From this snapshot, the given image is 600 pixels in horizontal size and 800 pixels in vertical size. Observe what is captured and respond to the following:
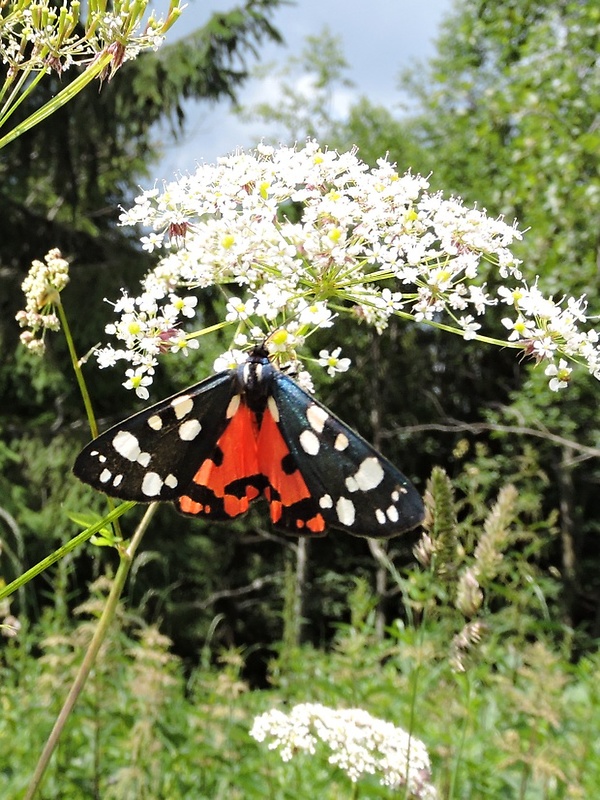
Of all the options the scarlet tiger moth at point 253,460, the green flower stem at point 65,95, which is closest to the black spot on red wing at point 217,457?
the scarlet tiger moth at point 253,460

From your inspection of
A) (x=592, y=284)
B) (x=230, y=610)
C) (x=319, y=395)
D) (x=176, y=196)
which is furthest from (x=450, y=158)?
(x=176, y=196)

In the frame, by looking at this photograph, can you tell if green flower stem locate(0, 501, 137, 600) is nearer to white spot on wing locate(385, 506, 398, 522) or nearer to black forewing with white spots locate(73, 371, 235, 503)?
black forewing with white spots locate(73, 371, 235, 503)

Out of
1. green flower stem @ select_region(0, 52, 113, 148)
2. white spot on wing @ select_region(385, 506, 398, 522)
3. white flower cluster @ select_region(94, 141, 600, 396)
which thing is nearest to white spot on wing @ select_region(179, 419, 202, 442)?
white flower cluster @ select_region(94, 141, 600, 396)

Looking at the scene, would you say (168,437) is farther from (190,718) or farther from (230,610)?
(230,610)

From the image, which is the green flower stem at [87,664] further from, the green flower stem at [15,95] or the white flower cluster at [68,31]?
the white flower cluster at [68,31]

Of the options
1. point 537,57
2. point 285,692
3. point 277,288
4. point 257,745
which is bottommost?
point 257,745

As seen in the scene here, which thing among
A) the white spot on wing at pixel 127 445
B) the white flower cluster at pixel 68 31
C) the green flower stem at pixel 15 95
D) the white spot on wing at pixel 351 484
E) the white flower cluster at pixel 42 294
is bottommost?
the white spot on wing at pixel 351 484
